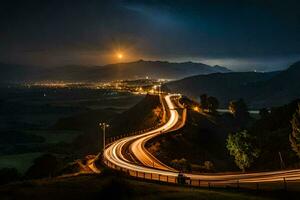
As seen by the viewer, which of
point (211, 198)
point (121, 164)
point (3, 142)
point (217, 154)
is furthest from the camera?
point (3, 142)

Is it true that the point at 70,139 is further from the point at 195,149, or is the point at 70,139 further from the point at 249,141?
the point at 249,141

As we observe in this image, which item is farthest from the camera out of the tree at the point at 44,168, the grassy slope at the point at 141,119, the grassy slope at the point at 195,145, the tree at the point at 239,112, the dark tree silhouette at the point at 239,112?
the tree at the point at 239,112

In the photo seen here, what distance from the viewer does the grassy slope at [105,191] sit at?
37875 millimetres

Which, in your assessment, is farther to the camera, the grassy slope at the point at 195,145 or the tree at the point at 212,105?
the tree at the point at 212,105

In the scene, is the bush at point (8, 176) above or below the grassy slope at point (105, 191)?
below

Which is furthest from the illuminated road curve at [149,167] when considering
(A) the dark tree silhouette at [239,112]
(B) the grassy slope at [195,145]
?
(A) the dark tree silhouette at [239,112]

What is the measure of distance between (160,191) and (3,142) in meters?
158

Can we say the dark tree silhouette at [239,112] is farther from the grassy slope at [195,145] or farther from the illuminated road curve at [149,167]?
the illuminated road curve at [149,167]

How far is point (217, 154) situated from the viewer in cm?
10038

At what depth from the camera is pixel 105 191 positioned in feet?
130

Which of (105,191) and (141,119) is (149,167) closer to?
(105,191)

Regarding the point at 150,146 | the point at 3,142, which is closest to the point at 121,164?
the point at 150,146

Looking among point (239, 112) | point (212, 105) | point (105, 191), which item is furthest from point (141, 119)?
point (105, 191)

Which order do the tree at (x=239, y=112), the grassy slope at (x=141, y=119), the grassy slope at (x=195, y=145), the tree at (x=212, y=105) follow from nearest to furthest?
the grassy slope at (x=195, y=145) < the grassy slope at (x=141, y=119) < the tree at (x=212, y=105) < the tree at (x=239, y=112)
